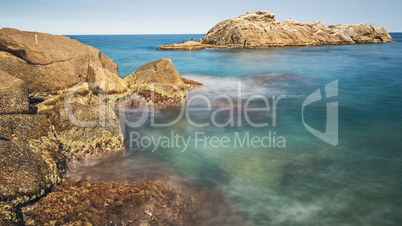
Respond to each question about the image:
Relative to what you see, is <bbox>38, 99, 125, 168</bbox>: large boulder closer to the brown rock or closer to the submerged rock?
the submerged rock

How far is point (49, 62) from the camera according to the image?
1241 cm

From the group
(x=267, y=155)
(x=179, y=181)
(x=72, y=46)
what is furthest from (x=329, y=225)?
(x=72, y=46)

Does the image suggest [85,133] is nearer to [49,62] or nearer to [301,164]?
[301,164]

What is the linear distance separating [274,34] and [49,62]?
58.8m

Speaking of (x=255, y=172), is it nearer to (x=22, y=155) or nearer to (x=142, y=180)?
(x=142, y=180)

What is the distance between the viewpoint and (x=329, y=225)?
5742 mm

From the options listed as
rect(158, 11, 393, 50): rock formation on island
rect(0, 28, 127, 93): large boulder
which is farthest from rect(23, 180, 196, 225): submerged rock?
rect(158, 11, 393, 50): rock formation on island

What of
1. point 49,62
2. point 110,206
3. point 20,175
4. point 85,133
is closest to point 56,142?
point 85,133

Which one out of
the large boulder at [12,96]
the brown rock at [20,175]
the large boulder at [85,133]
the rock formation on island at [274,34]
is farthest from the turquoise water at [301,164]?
the rock formation on island at [274,34]

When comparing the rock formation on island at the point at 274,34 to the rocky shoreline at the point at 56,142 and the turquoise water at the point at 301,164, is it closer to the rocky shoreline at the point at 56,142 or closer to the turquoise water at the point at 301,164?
the rocky shoreline at the point at 56,142

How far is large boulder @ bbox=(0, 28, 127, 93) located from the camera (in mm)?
10133

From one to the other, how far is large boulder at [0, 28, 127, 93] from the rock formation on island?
44113mm

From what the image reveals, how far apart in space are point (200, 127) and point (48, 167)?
21.1 ft

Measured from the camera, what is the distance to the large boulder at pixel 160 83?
13719mm
